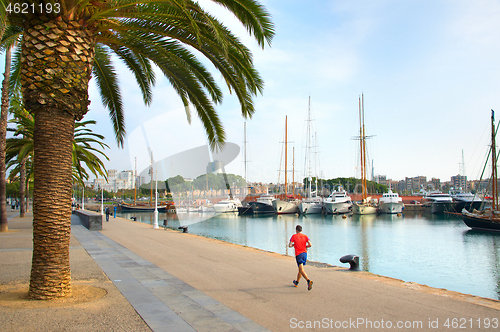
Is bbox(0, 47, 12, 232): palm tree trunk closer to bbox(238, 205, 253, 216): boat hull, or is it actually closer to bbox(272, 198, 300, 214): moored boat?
bbox(272, 198, 300, 214): moored boat

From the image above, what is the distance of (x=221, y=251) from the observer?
13984 mm

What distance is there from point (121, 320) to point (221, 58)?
18.2ft

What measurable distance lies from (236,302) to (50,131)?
454 centimetres

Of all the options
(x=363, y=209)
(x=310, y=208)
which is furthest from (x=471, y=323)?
(x=310, y=208)

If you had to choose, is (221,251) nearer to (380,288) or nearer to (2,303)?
(380,288)

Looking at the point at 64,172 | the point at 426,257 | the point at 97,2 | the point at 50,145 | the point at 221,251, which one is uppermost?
the point at 97,2

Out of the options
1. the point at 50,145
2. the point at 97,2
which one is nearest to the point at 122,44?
the point at 97,2

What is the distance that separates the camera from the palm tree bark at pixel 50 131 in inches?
229

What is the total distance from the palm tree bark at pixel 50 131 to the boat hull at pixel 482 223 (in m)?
35.9

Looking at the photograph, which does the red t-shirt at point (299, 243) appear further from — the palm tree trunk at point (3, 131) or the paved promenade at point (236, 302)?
the palm tree trunk at point (3, 131)

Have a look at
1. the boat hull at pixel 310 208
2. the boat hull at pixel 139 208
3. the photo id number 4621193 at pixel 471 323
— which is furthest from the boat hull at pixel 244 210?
the photo id number 4621193 at pixel 471 323

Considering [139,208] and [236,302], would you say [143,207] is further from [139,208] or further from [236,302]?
[236,302]

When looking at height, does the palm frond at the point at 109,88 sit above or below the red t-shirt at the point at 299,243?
above

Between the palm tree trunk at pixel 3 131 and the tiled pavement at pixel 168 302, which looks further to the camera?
the palm tree trunk at pixel 3 131
